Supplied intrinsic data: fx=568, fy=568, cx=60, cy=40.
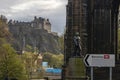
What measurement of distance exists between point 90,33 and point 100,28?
0.71 m

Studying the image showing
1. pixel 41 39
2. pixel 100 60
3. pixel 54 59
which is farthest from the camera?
pixel 41 39

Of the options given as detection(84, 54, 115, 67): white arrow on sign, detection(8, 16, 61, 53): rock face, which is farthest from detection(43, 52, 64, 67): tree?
detection(84, 54, 115, 67): white arrow on sign

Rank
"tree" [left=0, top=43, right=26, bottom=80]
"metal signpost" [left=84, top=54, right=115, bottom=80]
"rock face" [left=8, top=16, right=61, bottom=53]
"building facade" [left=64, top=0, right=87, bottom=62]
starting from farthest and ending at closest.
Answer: "rock face" [left=8, top=16, right=61, bottom=53]
"tree" [left=0, top=43, right=26, bottom=80]
"building facade" [left=64, top=0, right=87, bottom=62]
"metal signpost" [left=84, top=54, right=115, bottom=80]

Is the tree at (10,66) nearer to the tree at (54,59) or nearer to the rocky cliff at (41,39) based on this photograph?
the tree at (54,59)

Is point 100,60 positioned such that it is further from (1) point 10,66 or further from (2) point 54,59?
(2) point 54,59

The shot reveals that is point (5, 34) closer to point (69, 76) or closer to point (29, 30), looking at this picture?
point (69, 76)

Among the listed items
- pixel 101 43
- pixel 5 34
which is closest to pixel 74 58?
pixel 101 43

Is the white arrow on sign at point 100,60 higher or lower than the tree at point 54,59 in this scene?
higher

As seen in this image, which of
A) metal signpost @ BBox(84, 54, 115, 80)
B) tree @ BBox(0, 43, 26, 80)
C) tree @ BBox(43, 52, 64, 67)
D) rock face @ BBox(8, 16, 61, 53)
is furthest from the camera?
rock face @ BBox(8, 16, 61, 53)

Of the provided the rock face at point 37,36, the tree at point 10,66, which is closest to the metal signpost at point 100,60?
the tree at point 10,66

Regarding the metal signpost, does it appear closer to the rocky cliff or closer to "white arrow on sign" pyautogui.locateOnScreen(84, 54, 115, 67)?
"white arrow on sign" pyautogui.locateOnScreen(84, 54, 115, 67)

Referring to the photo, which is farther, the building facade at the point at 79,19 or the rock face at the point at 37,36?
the rock face at the point at 37,36

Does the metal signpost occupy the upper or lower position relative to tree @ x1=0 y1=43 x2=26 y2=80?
upper

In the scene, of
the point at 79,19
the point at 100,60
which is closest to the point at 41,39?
the point at 79,19
